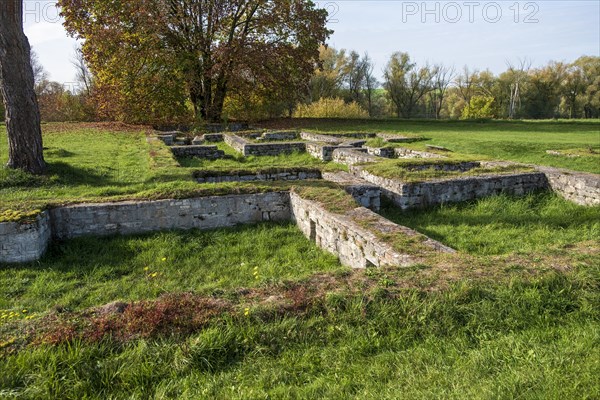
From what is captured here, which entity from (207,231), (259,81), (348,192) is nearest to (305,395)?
(207,231)

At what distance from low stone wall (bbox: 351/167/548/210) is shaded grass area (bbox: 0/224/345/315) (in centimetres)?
232

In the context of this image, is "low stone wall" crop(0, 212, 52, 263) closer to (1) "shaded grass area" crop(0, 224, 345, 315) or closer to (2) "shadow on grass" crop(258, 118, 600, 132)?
(1) "shaded grass area" crop(0, 224, 345, 315)

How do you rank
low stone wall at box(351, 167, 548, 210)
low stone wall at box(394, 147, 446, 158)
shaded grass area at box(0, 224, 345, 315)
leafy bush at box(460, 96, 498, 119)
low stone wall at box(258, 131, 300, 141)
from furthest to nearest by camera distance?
leafy bush at box(460, 96, 498, 119) < low stone wall at box(258, 131, 300, 141) < low stone wall at box(394, 147, 446, 158) < low stone wall at box(351, 167, 548, 210) < shaded grass area at box(0, 224, 345, 315)

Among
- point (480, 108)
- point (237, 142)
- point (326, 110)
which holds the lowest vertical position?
point (237, 142)

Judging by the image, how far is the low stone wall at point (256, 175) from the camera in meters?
9.14

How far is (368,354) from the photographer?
3025 millimetres

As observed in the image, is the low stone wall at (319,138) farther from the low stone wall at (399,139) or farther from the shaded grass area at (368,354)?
the shaded grass area at (368,354)

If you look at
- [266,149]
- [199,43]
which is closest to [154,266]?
[266,149]

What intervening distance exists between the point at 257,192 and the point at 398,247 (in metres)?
3.27

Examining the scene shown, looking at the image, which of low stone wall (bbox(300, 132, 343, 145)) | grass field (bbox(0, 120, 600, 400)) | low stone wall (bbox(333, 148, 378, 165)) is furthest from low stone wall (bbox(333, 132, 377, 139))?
grass field (bbox(0, 120, 600, 400))

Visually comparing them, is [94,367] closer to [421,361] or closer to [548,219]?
[421,361]

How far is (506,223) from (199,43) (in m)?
20.5

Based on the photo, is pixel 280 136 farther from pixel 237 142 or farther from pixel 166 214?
pixel 166 214

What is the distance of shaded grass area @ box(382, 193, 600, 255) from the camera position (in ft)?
18.8
